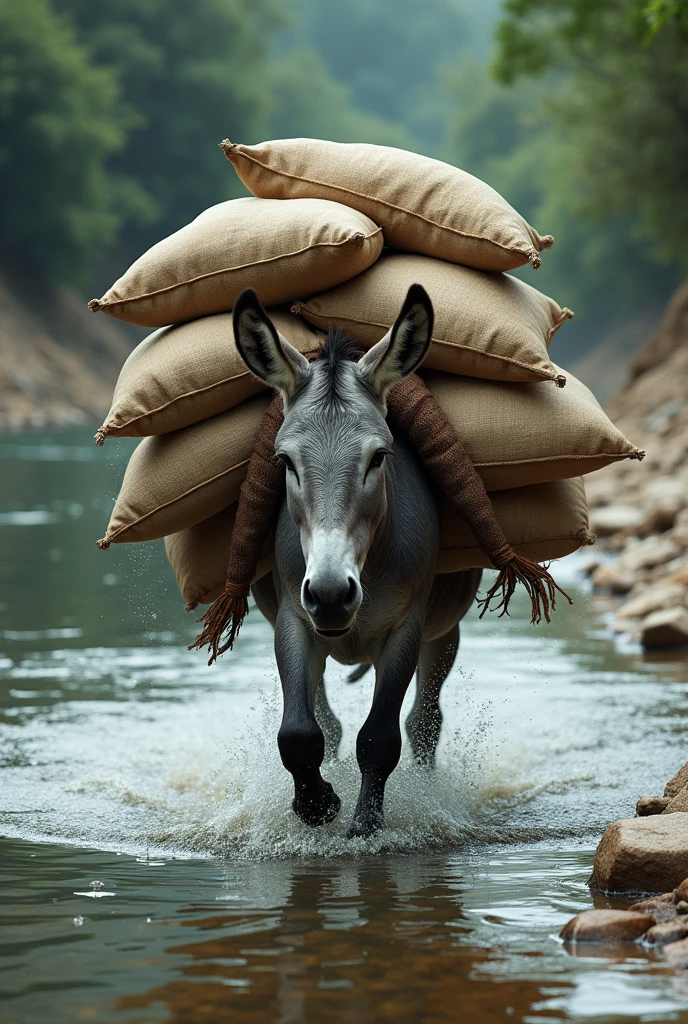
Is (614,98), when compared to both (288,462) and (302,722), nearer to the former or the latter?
(288,462)

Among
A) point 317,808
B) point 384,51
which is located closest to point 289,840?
point 317,808

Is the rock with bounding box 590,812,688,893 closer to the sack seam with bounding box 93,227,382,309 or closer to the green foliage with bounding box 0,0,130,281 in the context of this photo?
the sack seam with bounding box 93,227,382,309

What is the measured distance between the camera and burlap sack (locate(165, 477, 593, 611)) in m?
6.32

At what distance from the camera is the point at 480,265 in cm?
609

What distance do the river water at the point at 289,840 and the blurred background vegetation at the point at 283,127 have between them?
4.52 m

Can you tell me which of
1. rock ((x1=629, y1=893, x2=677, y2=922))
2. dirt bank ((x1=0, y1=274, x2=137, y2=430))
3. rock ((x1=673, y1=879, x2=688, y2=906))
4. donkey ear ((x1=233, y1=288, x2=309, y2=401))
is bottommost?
rock ((x1=629, y1=893, x2=677, y2=922))

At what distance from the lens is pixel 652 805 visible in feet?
17.8

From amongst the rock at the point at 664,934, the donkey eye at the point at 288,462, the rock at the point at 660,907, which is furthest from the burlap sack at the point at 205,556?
the rock at the point at 664,934

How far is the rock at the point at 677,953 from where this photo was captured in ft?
12.7

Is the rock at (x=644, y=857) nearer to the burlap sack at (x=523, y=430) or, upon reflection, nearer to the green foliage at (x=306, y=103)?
the burlap sack at (x=523, y=430)

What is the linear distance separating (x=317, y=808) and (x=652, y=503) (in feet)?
33.0

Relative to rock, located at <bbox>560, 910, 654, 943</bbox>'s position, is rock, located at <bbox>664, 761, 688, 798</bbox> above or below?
above

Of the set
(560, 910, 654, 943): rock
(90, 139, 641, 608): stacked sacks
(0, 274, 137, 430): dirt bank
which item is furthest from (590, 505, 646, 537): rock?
(0, 274, 137, 430): dirt bank

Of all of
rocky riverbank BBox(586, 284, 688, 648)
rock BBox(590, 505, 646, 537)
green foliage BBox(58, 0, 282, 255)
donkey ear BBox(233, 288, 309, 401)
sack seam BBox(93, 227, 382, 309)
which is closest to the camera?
donkey ear BBox(233, 288, 309, 401)
